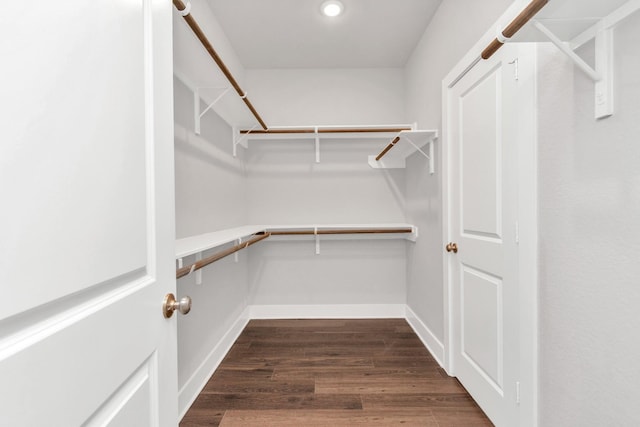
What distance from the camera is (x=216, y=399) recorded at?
1741 mm

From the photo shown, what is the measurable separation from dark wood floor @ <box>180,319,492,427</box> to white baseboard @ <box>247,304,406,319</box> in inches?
14.6

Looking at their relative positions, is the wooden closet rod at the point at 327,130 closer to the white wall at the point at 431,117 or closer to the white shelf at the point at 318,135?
the white shelf at the point at 318,135

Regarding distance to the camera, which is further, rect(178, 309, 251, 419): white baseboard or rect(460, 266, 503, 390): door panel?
rect(178, 309, 251, 419): white baseboard

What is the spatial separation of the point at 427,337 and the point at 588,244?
5.29 ft

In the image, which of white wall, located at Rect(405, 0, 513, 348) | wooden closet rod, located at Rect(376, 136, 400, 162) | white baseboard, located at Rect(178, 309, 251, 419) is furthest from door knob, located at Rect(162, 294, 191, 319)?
wooden closet rod, located at Rect(376, 136, 400, 162)

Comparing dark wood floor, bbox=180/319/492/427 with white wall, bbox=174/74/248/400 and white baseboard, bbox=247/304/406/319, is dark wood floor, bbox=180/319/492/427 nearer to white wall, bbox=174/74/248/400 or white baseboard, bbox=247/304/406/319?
white wall, bbox=174/74/248/400

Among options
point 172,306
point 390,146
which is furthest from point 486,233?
point 172,306

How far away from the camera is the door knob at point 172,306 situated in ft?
2.44

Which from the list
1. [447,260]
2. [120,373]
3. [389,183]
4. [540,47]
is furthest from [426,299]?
[120,373]

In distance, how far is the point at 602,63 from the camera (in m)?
0.89

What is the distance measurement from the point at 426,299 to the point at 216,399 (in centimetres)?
158

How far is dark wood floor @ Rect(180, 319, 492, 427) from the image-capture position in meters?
1.59

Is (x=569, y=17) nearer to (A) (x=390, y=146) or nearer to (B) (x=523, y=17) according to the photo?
(B) (x=523, y=17)

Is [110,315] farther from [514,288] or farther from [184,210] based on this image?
[514,288]
